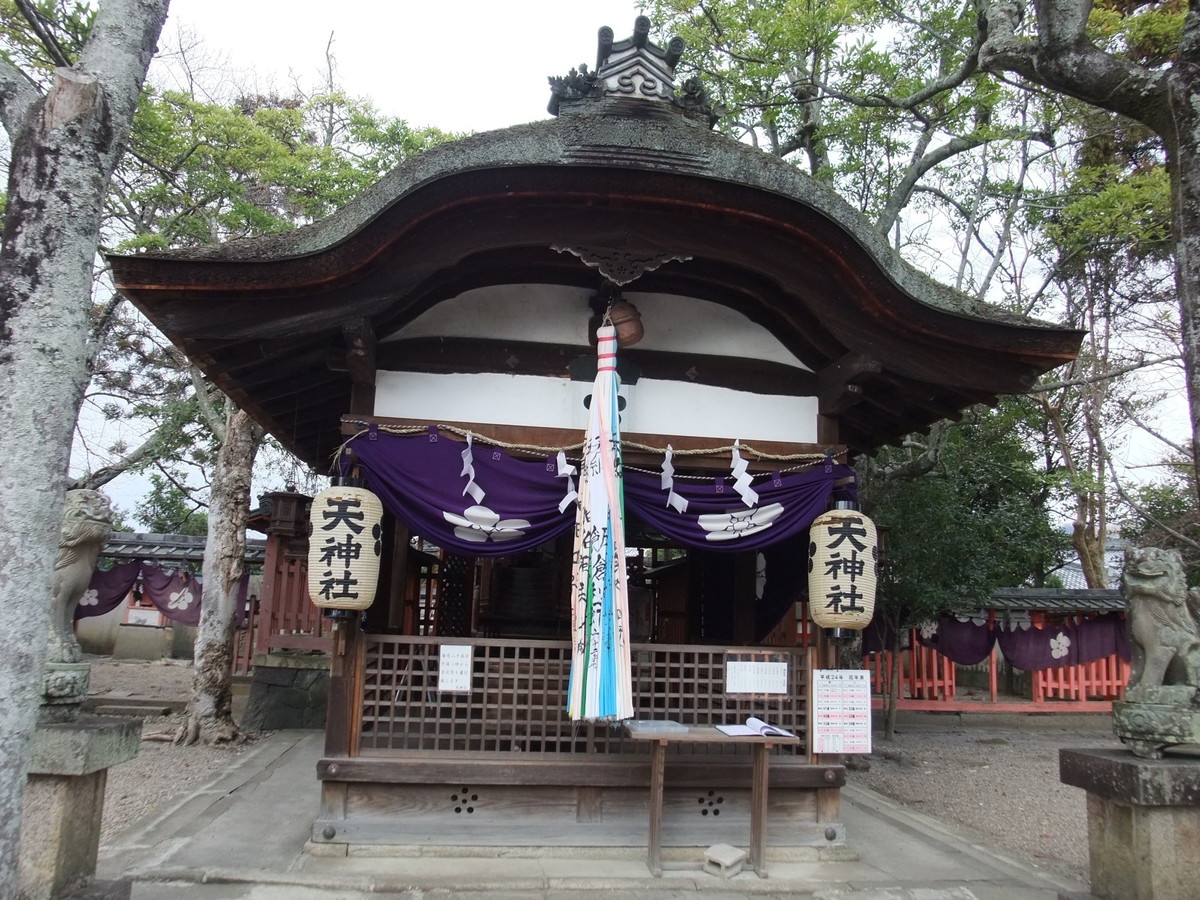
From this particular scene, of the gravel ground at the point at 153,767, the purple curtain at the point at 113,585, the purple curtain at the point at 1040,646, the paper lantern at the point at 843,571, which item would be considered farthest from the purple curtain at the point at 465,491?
the purple curtain at the point at 1040,646

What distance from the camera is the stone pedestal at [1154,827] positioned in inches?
176

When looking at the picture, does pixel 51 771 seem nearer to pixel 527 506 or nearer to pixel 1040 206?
pixel 527 506

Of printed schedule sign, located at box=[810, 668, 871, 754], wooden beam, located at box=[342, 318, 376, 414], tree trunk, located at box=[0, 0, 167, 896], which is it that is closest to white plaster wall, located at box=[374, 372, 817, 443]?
wooden beam, located at box=[342, 318, 376, 414]

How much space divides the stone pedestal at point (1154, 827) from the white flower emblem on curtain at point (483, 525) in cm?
398

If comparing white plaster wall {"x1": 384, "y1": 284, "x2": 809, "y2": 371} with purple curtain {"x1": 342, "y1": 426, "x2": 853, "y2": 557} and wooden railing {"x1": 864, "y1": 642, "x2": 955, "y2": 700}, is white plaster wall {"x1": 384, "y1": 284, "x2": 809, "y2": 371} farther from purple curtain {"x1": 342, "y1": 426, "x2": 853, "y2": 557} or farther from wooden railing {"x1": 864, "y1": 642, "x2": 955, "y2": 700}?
wooden railing {"x1": 864, "y1": 642, "x2": 955, "y2": 700}

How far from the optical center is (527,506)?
5.99 m

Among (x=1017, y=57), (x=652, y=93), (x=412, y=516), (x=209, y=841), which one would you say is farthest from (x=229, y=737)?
(x=1017, y=57)

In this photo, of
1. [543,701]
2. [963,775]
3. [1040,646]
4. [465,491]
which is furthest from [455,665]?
[1040,646]

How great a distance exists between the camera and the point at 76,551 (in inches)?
187

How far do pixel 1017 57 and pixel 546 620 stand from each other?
6.44m

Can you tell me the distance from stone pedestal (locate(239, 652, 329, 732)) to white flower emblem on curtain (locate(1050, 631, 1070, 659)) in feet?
42.7

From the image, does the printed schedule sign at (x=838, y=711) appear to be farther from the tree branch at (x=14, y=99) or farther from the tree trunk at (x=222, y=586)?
the tree trunk at (x=222, y=586)

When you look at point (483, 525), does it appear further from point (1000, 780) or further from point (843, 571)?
point (1000, 780)

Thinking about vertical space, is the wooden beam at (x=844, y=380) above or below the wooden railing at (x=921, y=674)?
above
